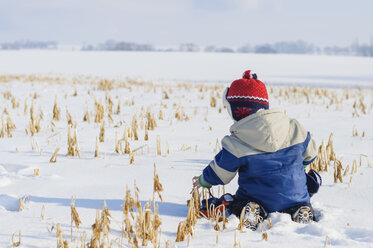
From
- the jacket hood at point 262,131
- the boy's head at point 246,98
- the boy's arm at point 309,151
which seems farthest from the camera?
the boy's arm at point 309,151

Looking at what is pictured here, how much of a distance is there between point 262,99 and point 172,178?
1.19 metres

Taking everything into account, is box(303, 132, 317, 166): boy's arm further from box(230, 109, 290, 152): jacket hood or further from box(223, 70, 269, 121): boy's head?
box(223, 70, 269, 121): boy's head

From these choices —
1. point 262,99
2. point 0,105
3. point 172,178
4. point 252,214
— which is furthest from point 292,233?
point 0,105

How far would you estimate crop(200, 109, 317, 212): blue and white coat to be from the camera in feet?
7.74

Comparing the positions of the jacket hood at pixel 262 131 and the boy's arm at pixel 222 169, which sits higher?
the jacket hood at pixel 262 131

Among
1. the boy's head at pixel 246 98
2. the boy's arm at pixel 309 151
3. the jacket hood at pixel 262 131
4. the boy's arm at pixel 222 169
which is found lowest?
the boy's arm at pixel 222 169

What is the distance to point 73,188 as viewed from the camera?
3066mm

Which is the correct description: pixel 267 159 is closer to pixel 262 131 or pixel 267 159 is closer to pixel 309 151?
pixel 262 131

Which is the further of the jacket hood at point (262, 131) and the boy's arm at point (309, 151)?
the boy's arm at point (309, 151)

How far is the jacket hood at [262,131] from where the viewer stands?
2.34 metres

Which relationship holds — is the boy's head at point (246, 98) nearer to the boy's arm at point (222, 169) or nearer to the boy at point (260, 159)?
the boy at point (260, 159)

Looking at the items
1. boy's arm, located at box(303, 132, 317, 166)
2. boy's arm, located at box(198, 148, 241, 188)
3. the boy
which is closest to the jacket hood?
the boy

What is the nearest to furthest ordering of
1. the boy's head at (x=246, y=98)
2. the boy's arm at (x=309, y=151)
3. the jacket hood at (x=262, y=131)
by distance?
the jacket hood at (x=262, y=131), the boy's head at (x=246, y=98), the boy's arm at (x=309, y=151)

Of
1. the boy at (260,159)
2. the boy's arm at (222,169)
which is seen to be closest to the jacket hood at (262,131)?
the boy at (260,159)
